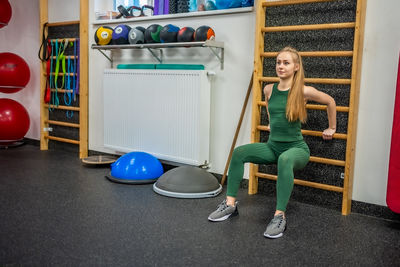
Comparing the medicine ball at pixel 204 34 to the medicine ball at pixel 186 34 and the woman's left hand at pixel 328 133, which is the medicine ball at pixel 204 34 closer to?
the medicine ball at pixel 186 34

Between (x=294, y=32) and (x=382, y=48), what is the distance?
2.13ft

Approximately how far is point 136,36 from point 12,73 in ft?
6.41

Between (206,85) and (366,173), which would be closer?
(366,173)

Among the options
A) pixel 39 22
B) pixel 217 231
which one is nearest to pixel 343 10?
pixel 217 231

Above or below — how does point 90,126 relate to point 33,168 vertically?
above

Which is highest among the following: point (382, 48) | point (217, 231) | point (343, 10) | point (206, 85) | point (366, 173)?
point (343, 10)

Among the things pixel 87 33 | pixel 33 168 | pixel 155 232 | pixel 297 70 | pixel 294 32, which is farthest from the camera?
pixel 87 33

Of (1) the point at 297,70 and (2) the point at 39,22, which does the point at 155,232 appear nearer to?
(1) the point at 297,70

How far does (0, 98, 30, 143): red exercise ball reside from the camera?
4.99 m

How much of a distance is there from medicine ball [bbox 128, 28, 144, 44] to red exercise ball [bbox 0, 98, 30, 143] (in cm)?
198

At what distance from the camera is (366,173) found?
297 centimetres

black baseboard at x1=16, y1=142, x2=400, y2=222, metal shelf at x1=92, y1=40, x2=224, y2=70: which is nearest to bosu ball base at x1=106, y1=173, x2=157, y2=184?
black baseboard at x1=16, y1=142, x2=400, y2=222

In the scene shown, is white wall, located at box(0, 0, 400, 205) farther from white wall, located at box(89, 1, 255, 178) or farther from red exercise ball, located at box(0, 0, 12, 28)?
red exercise ball, located at box(0, 0, 12, 28)

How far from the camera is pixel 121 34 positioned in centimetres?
402
